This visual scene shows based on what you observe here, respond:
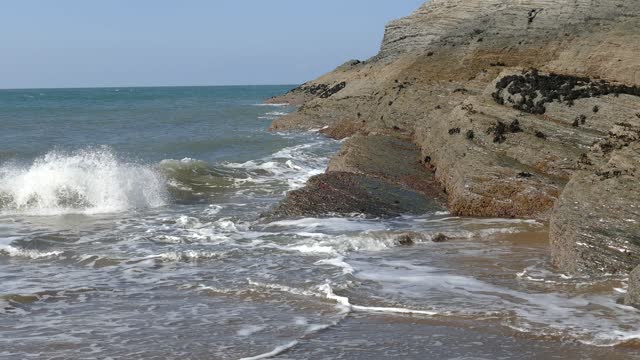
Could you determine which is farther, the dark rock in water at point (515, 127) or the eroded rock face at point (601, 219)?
→ the dark rock in water at point (515, 127)

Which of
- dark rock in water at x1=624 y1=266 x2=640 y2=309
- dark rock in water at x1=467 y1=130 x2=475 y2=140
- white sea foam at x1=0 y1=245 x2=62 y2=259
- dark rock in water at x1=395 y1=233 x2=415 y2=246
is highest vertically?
dark rock in water at x1=467 y1=130 x2=475 y2=140

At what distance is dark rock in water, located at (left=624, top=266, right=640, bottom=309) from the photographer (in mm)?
7770

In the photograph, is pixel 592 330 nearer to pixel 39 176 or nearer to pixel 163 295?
pixel 163 295

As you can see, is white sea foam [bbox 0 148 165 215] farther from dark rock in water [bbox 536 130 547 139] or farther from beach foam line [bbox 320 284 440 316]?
beach foam line [bbox 320 284 440 316]

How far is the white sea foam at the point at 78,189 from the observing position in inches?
637

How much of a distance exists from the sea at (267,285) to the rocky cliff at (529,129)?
1.93 feet

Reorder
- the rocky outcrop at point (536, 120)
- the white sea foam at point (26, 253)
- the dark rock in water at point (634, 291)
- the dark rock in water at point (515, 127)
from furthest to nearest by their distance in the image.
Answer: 1. the dark rock in water at point (515, 127)
2. the white sea foam at point (26, 253)
3. the rocky outcrop at point (536, 120)
4. the dark rock in water at point (634, 291)

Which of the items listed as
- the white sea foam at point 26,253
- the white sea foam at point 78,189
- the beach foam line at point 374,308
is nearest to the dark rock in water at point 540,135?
the beach foam line at point 374,308

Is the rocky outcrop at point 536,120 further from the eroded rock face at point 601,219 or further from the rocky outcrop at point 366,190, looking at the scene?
the rocky outcrop at point 366,190

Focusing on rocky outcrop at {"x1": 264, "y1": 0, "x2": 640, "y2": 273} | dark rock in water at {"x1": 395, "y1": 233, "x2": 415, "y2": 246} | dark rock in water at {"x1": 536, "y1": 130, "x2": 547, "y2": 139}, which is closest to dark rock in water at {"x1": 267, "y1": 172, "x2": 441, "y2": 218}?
rocky outcrop at {"x1": 264, "y1": 0, "x2": 640, "y2": 273}

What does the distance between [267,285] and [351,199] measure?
14.8 feet

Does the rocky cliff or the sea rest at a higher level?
the rocky cliff

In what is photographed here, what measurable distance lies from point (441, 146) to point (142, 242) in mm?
6553

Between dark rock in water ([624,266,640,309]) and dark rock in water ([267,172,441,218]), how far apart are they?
5.69 metres
